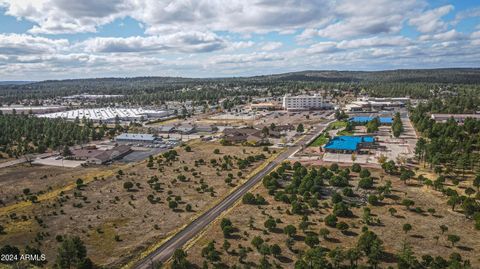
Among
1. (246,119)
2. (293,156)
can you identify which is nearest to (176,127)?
(246,119)

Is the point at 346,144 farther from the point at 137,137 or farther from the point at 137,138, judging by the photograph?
the point at 137,137

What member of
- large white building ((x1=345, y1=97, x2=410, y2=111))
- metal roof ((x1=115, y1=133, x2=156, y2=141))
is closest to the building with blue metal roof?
metal roof ((x1=115, y1=133, x2=156, y2=141))

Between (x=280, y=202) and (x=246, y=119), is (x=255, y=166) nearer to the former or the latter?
(x=280, y=202)

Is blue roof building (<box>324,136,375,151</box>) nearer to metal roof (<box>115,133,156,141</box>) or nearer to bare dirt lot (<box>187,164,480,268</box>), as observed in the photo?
bare dirt lot (<box>187,164,480,268</box>)

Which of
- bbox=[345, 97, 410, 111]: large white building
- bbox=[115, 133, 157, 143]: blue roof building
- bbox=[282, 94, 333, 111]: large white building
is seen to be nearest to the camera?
bbox=[115, 133, 157, 143]: blue roof building

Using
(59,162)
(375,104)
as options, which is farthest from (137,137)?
(375,104)

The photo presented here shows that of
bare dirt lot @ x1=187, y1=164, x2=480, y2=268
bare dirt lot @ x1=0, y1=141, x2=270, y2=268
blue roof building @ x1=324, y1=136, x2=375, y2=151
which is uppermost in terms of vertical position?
blue roof building @ x1=324, y1=136, x2=375, y2=151

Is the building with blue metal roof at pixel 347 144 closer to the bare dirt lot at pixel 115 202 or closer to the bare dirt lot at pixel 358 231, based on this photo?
the bare dirt lot at pixel 115 202

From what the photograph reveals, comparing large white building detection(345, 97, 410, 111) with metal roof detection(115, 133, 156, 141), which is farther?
large white building detection(345, 97, 410, 111)
